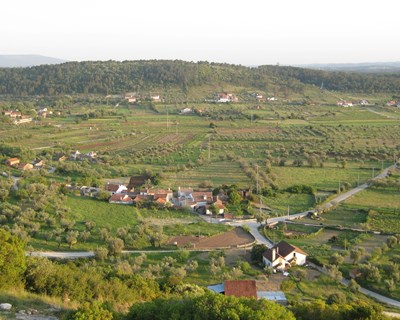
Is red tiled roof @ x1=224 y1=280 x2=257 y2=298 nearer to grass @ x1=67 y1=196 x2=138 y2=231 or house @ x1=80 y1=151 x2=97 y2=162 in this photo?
grass @ x1=67 y1=196 x2=138 y2=231

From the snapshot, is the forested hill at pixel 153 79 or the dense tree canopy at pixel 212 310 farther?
the forested hill at pixel 153 79

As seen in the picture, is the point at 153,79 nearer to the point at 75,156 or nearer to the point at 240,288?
the point at 75,156

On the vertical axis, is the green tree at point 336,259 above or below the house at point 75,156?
above

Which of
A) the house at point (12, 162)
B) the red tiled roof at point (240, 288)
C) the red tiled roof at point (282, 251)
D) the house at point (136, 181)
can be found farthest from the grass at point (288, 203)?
the house at point (12, 162)

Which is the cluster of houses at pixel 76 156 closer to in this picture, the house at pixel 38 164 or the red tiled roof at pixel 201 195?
the house at pixel 38 164

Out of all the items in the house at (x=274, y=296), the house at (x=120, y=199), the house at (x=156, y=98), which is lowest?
the house at (x=120, y=199)

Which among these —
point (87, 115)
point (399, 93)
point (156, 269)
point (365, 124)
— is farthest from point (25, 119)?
point (399, 93)

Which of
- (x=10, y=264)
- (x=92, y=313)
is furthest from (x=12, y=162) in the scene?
(x=92, y=313)
